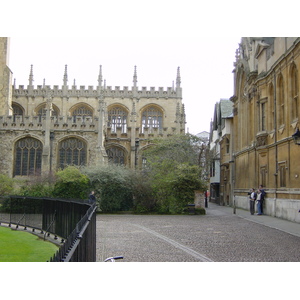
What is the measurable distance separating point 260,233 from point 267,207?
8.45 metres

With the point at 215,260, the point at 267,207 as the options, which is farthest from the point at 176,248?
the point at 267,207

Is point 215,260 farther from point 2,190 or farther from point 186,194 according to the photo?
point 2,190

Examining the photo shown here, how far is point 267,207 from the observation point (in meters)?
22.3

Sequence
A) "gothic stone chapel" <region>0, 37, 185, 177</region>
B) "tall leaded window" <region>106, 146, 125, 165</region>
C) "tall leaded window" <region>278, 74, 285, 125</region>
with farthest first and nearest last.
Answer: "tall leaded window" <region>106, 146, 125, 165</region>
"gothic stone chapel" <region>0, 37, 185, 177</region>
"tall leaded window" <region>278, 74, 285, 125</region>

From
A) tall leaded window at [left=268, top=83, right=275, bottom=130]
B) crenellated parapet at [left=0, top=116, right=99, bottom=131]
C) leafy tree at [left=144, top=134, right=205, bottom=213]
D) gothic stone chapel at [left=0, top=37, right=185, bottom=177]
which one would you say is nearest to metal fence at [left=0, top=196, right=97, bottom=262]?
leafy tree at [left=144, top=134, right=205, bottom=213]

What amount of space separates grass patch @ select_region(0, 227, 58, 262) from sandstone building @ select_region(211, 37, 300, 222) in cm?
1031

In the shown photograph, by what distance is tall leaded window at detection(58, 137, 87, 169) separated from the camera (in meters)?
38.0

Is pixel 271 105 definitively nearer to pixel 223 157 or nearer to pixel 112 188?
pixel 112 188

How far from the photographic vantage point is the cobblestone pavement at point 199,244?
9391mm

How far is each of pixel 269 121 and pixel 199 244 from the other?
41.7 ft

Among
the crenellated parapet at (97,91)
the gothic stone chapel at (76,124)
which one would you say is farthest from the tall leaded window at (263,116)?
the crenellated parapet at (97,91)

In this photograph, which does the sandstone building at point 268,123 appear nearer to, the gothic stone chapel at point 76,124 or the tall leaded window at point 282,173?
the tall leaded window at point 282,173

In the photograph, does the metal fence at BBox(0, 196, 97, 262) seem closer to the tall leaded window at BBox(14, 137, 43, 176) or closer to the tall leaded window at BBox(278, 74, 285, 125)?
the tall leaded window at BBox(278, 74, 285, 125)

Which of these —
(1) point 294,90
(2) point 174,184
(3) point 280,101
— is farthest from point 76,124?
(1) point 294,90
